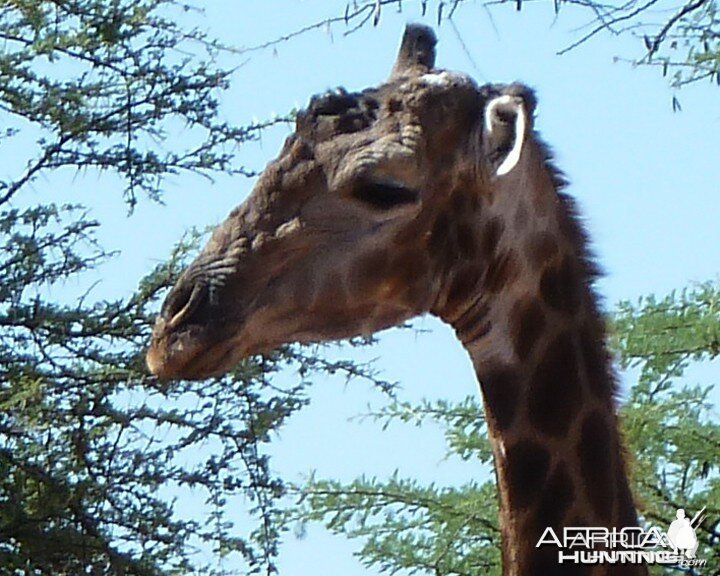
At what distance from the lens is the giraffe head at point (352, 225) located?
2.54 meters

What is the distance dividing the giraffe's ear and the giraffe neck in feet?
0.21

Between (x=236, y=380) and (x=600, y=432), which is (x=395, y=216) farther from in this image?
(x=236, y=380)

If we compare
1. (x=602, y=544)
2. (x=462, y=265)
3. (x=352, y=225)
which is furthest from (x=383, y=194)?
(x=602, y=544)

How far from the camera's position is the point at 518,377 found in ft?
9.36

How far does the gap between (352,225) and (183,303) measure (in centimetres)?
31

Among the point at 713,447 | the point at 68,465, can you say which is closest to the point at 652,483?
the point at 713,447

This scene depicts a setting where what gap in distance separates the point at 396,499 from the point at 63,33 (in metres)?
2.18

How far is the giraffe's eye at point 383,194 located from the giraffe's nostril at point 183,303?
31cm

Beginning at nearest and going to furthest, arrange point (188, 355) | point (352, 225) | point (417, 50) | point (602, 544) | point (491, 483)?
1. point (188, 355)
2. point (352, 225)
3. point (602, 544)
4. point (417, 50)
5. point (491, 483)

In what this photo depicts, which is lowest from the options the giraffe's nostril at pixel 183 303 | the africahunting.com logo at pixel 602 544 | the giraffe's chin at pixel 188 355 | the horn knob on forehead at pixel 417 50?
the africahunting.com logo at pixel 602 544

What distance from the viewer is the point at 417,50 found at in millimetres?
3033

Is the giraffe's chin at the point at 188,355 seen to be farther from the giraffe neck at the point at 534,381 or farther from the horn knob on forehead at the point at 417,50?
the horn knob on forehead at the point at 417,50

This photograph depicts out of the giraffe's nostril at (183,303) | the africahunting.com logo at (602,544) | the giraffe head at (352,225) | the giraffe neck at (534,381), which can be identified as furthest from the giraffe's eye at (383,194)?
the africahunting.com logo at (602,544)

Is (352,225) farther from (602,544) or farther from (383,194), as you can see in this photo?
(602,544)
